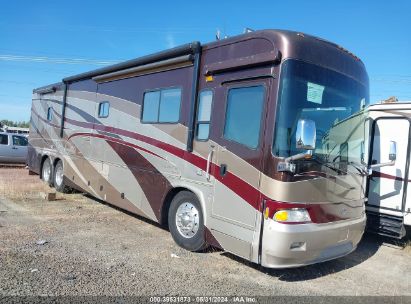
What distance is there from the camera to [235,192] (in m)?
5.55

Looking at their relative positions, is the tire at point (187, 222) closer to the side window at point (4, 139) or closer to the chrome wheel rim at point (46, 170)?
the chrome wheel rim at point (46, 170)

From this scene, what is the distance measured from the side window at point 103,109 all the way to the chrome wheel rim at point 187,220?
133 inches

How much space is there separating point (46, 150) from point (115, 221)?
5.52 meters

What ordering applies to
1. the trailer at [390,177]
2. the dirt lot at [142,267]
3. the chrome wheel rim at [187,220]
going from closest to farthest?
Answer: the dirt lot at [142,267] < the chrome wheel rim at [187,220] < the trailer at [390,177]

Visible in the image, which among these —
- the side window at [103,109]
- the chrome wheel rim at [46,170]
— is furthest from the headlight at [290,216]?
the chrome wheel rim at [46,170]

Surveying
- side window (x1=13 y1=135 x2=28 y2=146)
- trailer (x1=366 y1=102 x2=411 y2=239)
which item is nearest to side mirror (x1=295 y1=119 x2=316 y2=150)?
trailer (x1=366 y1=102 x2=411 y2=239)

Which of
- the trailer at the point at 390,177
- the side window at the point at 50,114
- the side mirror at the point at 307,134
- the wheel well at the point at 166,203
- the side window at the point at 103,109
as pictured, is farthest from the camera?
the side window at the point at 50,114

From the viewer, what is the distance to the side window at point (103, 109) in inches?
353

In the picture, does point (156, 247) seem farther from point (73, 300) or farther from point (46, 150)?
point (46, 150)

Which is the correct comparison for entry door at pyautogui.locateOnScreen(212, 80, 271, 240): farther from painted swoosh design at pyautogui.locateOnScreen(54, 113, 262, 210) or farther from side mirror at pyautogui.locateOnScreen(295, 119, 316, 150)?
side mirror at pyautogui.locateOnScreen(295, 119, 316, 150)

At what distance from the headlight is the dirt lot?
0.87m

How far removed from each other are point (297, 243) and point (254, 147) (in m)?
1.29

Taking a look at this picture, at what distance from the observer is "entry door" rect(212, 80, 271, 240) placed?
17.4ft

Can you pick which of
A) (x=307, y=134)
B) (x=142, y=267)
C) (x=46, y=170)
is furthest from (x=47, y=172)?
(x=307, y=134)
